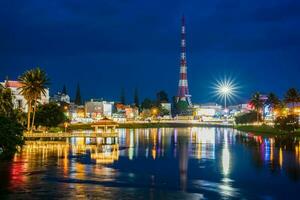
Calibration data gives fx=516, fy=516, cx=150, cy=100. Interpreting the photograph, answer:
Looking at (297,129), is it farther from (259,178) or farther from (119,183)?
(119,183)

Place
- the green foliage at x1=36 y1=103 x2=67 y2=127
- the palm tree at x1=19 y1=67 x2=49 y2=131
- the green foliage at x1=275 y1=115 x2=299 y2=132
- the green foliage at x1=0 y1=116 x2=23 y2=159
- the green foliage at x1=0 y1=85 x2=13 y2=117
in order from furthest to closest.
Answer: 1. the green foliage at x1=275 y1=115 x2=299 y2=132
2. the green foliage at x1=36 y1=103 x2=67 y2=127
3. the palm tree at x1=19 y1=67 x2=49 y2=131
4. the green foliage at x1=0 y1=85 x2=13 y2=117
5. the green foliage at x1=0 y1=116 x2=23 y2=159

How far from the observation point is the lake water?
1891 inches

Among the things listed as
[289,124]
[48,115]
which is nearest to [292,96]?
[289,124]

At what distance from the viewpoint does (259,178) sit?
197ft

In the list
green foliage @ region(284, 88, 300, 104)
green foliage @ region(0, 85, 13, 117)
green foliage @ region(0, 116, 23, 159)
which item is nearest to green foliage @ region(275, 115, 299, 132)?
green foliage @ region(284, 88, 300, 104)

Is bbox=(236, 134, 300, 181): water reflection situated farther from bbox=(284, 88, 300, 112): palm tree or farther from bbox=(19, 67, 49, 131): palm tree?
bbox=(284, 88, 300, 112): palm tree

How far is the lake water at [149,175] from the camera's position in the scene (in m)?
48.0

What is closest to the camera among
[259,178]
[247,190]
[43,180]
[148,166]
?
[247,190]

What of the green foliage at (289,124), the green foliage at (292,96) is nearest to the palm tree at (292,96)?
the green foliage at (292,96)

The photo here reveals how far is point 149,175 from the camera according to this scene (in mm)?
61406

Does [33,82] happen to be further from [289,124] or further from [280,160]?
[289,124]

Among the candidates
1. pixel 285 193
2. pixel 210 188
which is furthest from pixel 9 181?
pixel 285 193

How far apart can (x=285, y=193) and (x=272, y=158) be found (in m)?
A: 33.9

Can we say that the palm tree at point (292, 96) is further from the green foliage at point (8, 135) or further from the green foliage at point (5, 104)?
the green foliage at point (8, 135)
